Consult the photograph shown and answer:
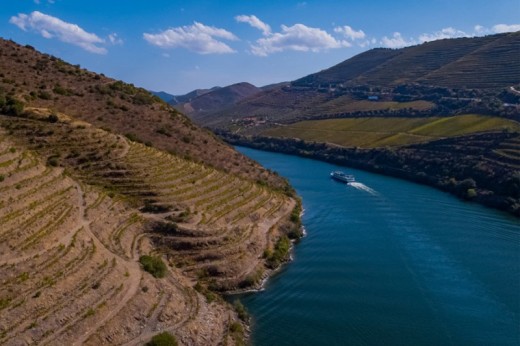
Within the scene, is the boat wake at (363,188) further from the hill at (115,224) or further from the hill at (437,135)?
the hill at (115,224)

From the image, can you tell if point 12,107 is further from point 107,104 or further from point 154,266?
point 154,266

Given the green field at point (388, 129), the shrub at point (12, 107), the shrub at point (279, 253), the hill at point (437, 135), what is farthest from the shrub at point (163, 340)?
the green field at point (388, 129)

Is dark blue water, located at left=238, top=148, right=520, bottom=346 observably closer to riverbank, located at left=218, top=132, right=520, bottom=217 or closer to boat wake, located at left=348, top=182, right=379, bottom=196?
riverbank, located at left=218, top=132, right=520, bottom=217

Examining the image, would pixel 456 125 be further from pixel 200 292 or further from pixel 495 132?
pixel 200 292

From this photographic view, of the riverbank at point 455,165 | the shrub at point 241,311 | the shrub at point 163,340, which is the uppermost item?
the riverbank at point 455,165

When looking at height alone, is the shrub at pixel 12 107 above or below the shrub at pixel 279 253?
above

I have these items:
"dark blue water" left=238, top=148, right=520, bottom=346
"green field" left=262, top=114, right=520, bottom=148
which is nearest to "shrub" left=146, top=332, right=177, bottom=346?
"dark blue water" left=238, top=148, right=520, bottom=346
